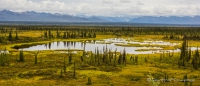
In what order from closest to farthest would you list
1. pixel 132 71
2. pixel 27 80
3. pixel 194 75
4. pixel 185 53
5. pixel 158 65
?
pixel 27 80, pixel 194 75, pixel 132 71, pixel 158 65, pixel 185 53

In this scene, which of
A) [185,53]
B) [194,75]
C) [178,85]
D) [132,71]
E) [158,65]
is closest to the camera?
[178,85]

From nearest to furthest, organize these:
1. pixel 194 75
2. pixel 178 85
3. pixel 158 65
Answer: pixel 178 85, pixel 194 75, pixel 158 65

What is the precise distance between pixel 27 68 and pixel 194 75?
39693mm

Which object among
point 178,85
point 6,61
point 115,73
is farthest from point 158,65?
point 6,61

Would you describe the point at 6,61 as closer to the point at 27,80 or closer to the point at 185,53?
the point at 27,80

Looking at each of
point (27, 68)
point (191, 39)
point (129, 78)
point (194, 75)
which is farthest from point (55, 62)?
point (191, 39)

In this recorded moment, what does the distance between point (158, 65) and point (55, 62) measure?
93.1 feet

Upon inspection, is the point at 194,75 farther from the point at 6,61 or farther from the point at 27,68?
the point at 6,61

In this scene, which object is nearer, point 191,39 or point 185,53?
point 185,53

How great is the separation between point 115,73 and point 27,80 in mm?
20183

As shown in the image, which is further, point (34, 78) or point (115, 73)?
point (115, 73)

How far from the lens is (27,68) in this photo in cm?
7225

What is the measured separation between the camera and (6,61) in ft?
Result: 261

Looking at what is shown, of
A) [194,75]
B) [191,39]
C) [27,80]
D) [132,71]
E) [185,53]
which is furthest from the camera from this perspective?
[191,39]
